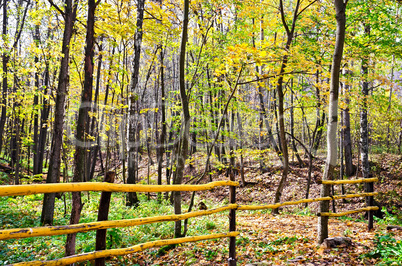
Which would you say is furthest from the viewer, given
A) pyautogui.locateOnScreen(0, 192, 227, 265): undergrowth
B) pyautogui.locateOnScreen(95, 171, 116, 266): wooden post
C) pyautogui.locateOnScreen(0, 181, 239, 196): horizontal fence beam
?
pyautogui.locateOnScreen(0, 192, 227, 265): undergrowth

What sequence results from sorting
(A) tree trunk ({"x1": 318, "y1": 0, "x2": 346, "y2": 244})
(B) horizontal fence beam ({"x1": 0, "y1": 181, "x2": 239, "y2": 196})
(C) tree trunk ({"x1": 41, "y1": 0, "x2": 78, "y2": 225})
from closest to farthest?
1. (B) horizontal fence beam ({"x1": 0, "y1": 181, "x2": 239, "y2": 196})
2. (A) tree trunk ({"x1": 318, "y1": 0, "x2": 346, "y2": 244})
3. (C) tree trunk ({"x1": 41, "y1": 0, "x2": 78, "y2": 225})

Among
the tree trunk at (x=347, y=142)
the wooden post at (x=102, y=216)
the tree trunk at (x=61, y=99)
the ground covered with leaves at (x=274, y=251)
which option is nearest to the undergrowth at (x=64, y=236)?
the ground covered with leaves at (x=274, y=251)

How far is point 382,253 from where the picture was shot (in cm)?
389

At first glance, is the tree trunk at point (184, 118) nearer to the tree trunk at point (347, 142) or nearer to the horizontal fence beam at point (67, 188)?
the horizontal fence beam at point (67, 188)

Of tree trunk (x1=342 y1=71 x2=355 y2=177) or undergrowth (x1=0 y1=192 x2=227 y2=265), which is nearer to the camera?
undergrowth (x1=0 y1=192 x2=227 y2=265)

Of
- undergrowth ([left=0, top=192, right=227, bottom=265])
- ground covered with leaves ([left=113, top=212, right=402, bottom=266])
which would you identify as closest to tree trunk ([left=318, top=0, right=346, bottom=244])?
ground covered with leaves ([left=113, top=212, right=402, bottom=266])

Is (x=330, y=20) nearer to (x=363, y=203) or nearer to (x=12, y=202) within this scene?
(x=363, y=203)

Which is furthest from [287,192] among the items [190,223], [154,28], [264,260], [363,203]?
[154,28]

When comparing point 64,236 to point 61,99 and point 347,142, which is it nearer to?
point 61,99

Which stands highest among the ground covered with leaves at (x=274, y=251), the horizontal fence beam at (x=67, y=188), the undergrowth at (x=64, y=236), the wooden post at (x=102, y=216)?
the horizontal fence beam at (x=67, y=188)

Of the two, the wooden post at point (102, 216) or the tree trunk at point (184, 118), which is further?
the tree trunk at point (184, 118)

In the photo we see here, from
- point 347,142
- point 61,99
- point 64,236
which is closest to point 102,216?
point 61,99

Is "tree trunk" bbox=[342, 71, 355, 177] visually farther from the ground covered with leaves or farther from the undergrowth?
the undergrowth

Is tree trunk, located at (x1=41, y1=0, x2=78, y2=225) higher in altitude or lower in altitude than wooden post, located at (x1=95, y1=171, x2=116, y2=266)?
higher
